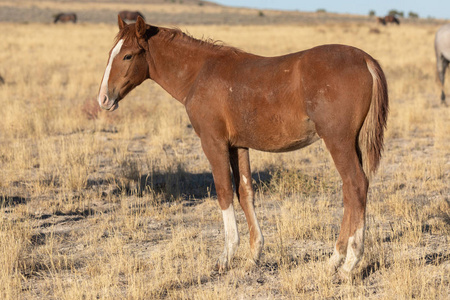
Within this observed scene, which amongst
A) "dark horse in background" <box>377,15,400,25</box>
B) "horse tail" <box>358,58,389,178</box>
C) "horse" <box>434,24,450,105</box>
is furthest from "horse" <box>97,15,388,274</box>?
"dark horse in background" <box>377,15,400,25</box>

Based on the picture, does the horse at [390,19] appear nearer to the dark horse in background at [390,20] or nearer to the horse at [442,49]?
the dark horse in background at [390,20]

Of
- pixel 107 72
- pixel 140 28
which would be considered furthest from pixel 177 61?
pixel 107 72

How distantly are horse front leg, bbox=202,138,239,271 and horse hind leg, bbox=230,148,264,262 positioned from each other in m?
0.18

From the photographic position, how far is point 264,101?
174 inches

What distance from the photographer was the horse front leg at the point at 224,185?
182 inches

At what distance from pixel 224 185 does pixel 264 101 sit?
0.82 meters

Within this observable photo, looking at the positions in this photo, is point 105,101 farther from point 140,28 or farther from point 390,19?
point 390,19

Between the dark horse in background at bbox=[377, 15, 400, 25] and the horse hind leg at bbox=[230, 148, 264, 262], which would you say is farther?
the dark horse in background at bbox=[377, 15, 400, 25]

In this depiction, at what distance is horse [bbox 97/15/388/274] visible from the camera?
13.7 feet

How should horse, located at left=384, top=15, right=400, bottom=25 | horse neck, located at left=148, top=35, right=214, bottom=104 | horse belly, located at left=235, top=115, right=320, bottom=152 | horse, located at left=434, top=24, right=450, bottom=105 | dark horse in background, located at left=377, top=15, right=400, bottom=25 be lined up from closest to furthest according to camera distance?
horse belly, located at left=235, top=115, right=320, bottom=152 → horse neck, located at left=148, top=35, right=214, bottom=104 → horse, located at left=434, top=24, right=450, bottom=105 → dark horse in background, located at left=377, top=15, right=400, bottom=25 → horse, located at left=384, top=15, right=400, bottom=25

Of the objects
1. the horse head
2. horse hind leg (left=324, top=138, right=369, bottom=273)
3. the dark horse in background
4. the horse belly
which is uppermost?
the dark horse in background

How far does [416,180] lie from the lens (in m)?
7.58

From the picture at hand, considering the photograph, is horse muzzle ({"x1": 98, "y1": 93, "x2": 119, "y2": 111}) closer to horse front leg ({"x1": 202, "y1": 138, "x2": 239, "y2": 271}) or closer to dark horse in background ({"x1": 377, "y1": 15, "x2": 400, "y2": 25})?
horse front leg ({"x1": 202, "y1": 138, "x2": 239, "y2": 271})

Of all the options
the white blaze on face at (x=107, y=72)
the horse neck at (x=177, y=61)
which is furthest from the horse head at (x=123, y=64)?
the horse neck at (x=177, y=61)
